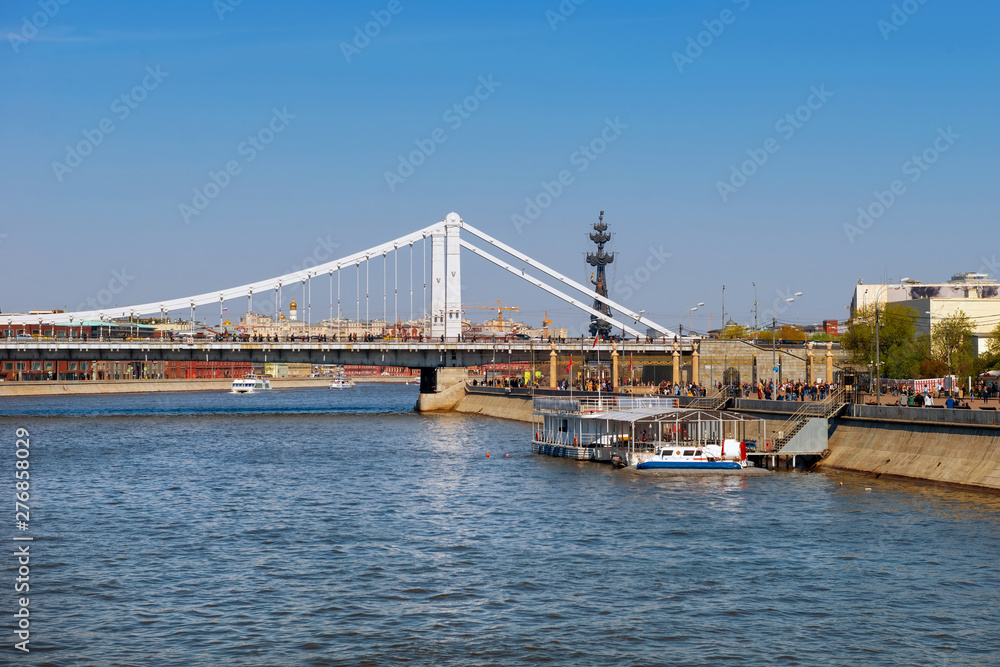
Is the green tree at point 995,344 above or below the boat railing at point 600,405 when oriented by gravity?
above

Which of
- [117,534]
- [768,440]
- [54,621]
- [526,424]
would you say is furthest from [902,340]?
[54,621]

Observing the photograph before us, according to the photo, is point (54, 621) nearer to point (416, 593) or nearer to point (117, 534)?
point (416, 593)

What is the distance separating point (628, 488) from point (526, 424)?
5204 centimetres

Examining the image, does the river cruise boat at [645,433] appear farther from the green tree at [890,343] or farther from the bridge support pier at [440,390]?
the bridge support pier at [440,390]

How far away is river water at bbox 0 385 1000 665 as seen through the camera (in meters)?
26.4

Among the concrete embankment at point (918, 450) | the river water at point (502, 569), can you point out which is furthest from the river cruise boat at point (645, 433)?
the concrete embankment at point (918, 450)

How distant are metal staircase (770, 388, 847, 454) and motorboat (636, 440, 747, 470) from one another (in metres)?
2.46

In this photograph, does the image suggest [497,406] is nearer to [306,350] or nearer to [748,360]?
[306,350]

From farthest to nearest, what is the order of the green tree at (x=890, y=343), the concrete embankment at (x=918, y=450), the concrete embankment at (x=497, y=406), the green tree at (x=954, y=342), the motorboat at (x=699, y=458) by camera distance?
1. the concrete embankment at (x=497, y=406)
2. the green tree at (x=890, y=343)
3. the green tree at (x=954, y=342)
4. the motorboat at (x=699, y=458)
5. the concrete embankment at (x=918, y=450)

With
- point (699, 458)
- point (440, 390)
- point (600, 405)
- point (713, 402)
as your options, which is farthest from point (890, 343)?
point (699, 458)

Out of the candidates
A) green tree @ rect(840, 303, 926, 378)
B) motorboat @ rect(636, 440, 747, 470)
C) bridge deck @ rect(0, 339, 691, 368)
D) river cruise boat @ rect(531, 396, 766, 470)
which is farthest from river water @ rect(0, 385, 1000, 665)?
green tree @ rect(840, 303, 926, 378)

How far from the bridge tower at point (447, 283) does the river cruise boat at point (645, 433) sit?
179 ft

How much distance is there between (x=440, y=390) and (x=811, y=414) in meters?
78.7

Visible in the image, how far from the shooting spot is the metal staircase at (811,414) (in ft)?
197
